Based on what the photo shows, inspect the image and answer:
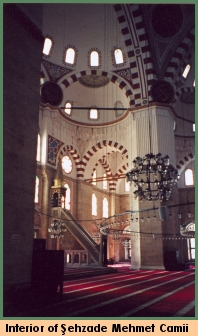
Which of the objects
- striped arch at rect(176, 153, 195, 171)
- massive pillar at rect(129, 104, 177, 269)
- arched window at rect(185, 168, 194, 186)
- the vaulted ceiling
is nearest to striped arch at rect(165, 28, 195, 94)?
the vaulted ceiling

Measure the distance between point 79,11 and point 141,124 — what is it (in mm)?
5955

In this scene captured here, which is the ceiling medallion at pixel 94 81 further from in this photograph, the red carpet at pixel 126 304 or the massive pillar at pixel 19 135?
the red carpet at pixel 126 304

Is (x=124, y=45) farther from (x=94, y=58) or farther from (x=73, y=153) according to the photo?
Answer: (x=73, y=153)

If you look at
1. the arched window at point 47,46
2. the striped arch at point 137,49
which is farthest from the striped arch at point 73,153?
the striped arch at point 137,49

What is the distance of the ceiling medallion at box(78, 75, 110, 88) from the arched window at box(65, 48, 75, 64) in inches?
100

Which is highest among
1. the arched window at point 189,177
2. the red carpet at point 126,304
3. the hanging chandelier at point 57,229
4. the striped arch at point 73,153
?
the striped arch at point 73,153

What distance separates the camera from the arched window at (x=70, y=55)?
15352 mm

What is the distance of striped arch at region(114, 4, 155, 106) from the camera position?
12164 mm

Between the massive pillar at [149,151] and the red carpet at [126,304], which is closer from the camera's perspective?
the red carpet at [126,304]

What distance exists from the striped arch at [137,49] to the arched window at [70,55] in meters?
3.48

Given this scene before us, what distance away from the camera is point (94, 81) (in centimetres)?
1819

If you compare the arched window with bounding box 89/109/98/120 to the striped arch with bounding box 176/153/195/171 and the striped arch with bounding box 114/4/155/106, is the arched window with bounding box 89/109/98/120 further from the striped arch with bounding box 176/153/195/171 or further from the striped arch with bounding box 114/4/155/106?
the striped arch with bounding box 114/4/155/106

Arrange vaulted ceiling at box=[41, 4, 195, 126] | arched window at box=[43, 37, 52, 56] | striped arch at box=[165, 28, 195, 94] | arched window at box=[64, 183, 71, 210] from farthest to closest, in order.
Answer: arched window at box=[64, 183, 71, 210], arched window at box=[43, 37, 52, 56], striped arch at box=[165, 28, 195, 94], vaulted ceiling at box=[41, 4, 195, 126]

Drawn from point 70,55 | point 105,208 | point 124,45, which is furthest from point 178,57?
point 105,208
